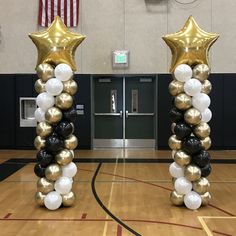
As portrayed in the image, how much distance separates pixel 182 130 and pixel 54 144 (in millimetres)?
1914

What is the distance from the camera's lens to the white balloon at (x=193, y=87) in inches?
242

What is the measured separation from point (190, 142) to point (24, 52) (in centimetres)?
974

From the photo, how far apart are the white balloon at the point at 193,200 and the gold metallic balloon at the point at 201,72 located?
175cm

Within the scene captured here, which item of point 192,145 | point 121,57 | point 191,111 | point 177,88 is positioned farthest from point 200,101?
point 121,57

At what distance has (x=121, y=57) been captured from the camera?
1419 cm

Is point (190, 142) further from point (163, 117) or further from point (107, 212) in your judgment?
point (163, 117)

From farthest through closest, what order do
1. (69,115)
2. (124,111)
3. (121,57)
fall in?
(124,111) < (121,57) < (69,115)

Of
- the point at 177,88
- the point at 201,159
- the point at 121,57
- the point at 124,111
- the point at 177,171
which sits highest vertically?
the point at 121,57

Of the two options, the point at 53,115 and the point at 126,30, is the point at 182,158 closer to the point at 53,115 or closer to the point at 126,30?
the point at 53,115

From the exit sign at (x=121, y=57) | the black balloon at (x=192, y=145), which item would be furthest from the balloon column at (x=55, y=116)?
the exit sign at (x=121, y=57)

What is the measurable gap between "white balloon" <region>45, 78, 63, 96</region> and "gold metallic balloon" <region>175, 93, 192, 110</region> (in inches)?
69.3

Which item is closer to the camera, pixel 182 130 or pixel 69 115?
pixel 182 130

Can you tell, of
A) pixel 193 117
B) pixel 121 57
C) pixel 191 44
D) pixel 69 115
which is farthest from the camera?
pixel 121 57

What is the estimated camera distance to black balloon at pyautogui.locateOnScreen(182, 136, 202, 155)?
6148 millimetres
